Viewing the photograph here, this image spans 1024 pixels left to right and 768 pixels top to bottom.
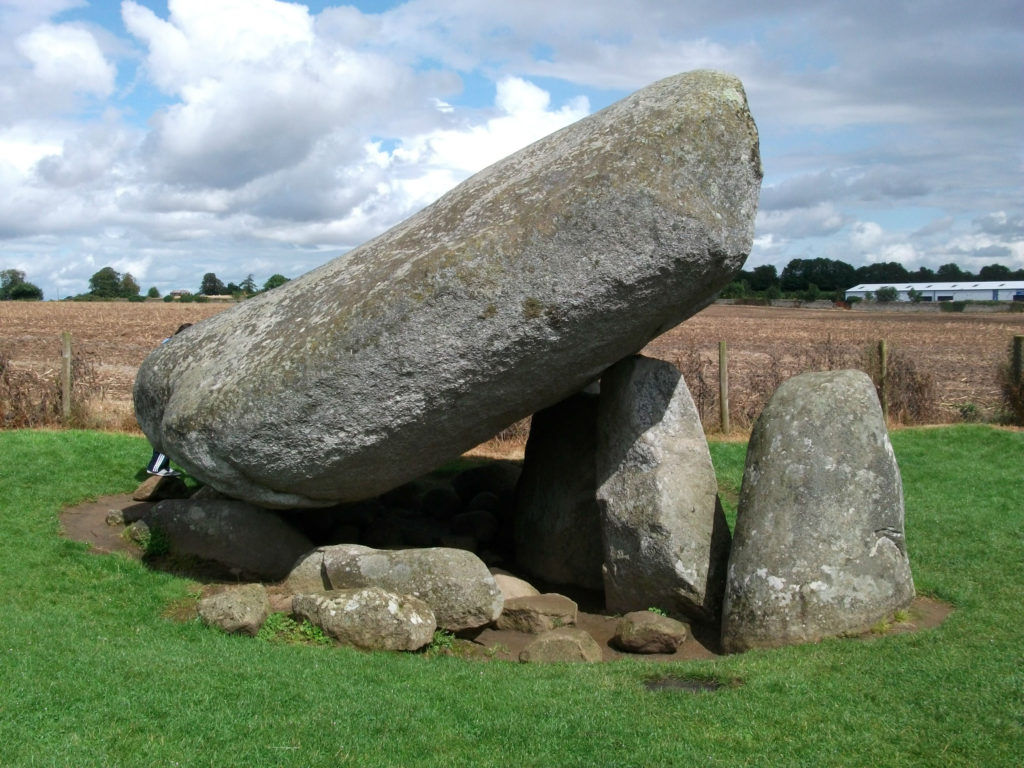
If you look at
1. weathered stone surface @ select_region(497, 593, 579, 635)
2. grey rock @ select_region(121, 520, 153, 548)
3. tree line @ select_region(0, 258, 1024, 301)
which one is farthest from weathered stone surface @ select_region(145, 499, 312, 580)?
tree line @ select_region(0, 258, 1024, 301)

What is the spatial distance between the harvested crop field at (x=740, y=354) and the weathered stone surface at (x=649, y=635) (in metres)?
9.22

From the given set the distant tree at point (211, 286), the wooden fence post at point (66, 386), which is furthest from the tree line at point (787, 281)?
the wooden fence post at point (66, 386)

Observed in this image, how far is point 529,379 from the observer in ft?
27.3

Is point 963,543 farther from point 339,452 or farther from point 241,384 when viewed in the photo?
point 241,384

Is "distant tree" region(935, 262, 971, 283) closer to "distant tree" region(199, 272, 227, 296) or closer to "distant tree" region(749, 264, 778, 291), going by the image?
"distant tree" region(749, 264, 778, 291)

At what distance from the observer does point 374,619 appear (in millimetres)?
7816

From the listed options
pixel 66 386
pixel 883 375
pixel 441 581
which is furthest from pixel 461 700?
pixel 883 375

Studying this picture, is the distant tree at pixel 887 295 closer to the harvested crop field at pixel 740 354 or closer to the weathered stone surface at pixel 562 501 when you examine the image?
the harvested crop field at pixel 740 354

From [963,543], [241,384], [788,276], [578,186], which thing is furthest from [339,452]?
[788,276]

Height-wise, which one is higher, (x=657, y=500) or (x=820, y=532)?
(x=657, y=500)

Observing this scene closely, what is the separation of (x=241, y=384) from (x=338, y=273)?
147 cm

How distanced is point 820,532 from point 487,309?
3.05m

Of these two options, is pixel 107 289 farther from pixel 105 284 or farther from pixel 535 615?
pixel 535 615

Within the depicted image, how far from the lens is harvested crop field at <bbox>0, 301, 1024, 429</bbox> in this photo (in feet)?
57.2
